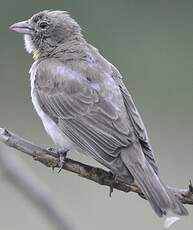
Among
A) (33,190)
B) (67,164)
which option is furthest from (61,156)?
(33,190)

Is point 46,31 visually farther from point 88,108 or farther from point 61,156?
point 61,156

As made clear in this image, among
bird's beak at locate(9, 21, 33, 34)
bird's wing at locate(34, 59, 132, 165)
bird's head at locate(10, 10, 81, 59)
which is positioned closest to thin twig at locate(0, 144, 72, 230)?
bird's wing at locate(34, 59, 132, 165)

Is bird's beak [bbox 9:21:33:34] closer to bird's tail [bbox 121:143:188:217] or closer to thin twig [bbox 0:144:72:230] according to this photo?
bird's tail [bbox 121:143:188:217]

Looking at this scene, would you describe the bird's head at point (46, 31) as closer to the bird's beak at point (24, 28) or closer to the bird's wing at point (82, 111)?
the bird's beak at point (24, 28)

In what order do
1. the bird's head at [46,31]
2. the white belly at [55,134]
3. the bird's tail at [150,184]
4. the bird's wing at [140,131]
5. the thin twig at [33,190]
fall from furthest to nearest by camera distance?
the bird's head at [46,31]
the white belly at [55,134]
the bird's wing at [140,131]
the bird's tail at [150,184]
the thin twig at [33,190]

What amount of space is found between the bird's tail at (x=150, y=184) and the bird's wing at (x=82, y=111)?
0.08 meters

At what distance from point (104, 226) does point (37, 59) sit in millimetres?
2724

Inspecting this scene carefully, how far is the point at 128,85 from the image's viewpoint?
11.2 meters

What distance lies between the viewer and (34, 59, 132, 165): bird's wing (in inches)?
204

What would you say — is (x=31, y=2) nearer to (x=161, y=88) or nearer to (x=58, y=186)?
(x=161, y=88)

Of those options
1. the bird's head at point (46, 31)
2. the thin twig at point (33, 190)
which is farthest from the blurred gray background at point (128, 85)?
the thin twig at point (33, 190)

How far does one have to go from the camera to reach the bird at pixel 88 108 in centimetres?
501

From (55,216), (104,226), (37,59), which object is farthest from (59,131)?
(104,226)

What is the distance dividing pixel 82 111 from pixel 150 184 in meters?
0.88
